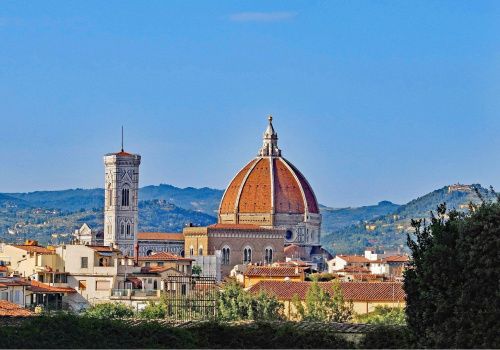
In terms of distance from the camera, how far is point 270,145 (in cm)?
16550

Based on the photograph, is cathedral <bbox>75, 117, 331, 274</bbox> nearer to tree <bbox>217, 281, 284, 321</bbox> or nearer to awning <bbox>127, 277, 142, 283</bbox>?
awning <bbox>127, 277, 142, 283</bbox>

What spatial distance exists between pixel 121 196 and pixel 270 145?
21802mm

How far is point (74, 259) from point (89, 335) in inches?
1659

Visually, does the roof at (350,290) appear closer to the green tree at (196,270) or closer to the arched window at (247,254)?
the green tree at (196,270)

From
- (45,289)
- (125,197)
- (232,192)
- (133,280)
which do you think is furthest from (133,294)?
(232,192)

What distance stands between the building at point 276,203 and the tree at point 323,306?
96.5 meters

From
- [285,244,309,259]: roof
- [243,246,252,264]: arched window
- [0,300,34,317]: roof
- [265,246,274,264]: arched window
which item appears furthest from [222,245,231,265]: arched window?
[0,300,34,317]: roof

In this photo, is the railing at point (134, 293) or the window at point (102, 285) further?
the window at point (102, 285)

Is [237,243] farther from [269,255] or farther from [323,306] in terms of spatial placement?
[323,306]

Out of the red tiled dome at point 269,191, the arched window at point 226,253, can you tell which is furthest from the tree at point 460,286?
the red tiled dome at point 269,191

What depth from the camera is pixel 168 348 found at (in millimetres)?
27656

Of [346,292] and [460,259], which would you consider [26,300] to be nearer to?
[346,292]

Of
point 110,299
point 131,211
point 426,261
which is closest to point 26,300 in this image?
point 110,299

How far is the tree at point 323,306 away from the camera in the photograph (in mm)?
50841
